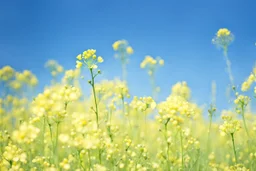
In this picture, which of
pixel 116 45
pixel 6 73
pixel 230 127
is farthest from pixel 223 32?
pixel 6 73

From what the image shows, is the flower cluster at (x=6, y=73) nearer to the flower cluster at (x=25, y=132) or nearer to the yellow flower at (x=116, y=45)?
the yellow flower at (x=116, y=45)

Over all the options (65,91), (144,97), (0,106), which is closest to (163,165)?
(144,97)

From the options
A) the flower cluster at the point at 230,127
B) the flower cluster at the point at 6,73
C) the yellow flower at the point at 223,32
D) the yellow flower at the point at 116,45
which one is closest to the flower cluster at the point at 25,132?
the flower cluster at the point at 230,127

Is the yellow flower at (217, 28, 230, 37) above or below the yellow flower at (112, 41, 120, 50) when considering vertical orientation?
below

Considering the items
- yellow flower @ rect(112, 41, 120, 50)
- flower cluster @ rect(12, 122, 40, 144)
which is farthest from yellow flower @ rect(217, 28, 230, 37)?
flower cluster @ rect(12, 122, 40, 144)

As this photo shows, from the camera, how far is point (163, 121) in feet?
12.7

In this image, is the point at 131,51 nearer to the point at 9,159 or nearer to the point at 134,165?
the point at 134,165

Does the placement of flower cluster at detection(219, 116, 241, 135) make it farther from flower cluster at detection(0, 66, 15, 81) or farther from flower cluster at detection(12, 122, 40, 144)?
flower cluster at detection(0, 66, 15, 81)

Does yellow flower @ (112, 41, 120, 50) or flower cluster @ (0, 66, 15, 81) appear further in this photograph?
flower cluster @ (0, 66, 15, 81)

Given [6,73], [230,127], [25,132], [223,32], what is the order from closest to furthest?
1. [25,132]
2. [230,127]
3. [223,32]
4. [6,73]

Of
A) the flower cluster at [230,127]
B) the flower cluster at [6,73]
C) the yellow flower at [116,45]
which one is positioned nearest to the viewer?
the flower cluster at [230,127]

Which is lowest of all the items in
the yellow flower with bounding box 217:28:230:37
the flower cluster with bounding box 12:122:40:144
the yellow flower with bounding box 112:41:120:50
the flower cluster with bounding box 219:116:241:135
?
the flower cluster with bounding box 12:122:40:144

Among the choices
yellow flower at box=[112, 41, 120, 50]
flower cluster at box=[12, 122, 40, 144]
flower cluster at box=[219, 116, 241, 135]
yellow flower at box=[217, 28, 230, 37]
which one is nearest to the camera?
flower cluster at box=[12, 122, 40, 144]

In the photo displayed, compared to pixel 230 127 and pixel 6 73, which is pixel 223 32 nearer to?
pixel 230 127
